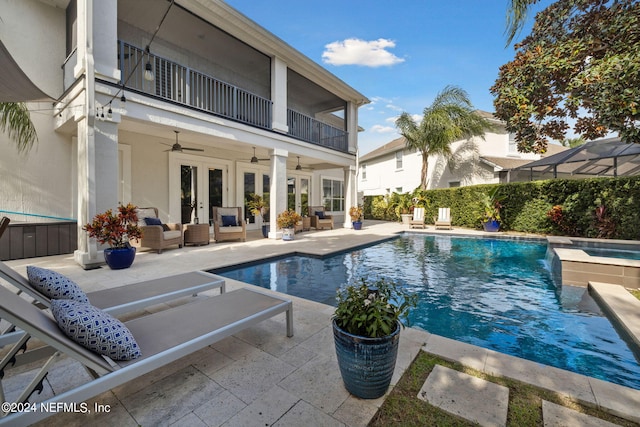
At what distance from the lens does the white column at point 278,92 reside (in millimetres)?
9375

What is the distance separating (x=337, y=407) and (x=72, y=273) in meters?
5.54

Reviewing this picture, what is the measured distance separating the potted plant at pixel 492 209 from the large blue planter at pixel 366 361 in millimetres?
11619

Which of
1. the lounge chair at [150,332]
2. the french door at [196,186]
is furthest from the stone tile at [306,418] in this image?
the french door at [196,186]

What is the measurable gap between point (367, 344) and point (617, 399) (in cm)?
165

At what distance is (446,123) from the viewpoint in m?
14.3

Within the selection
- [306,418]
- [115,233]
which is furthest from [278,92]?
[306,418]

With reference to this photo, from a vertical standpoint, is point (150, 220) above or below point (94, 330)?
above

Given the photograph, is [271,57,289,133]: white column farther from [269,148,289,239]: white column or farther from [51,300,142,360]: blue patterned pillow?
[51,300,142,360]: blue patterned pillow

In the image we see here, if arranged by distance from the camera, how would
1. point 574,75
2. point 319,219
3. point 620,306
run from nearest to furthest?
1. point 620,306
2. point 574,75
3. point 319,219

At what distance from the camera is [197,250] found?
756 centimetres

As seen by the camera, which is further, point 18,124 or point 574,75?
point 18,124

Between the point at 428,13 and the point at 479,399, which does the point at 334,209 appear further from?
the point at 479,399

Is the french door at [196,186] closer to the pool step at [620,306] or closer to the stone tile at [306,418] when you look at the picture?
the stone tile at [306,418]

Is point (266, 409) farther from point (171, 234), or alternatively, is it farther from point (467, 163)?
point (467, 163)
